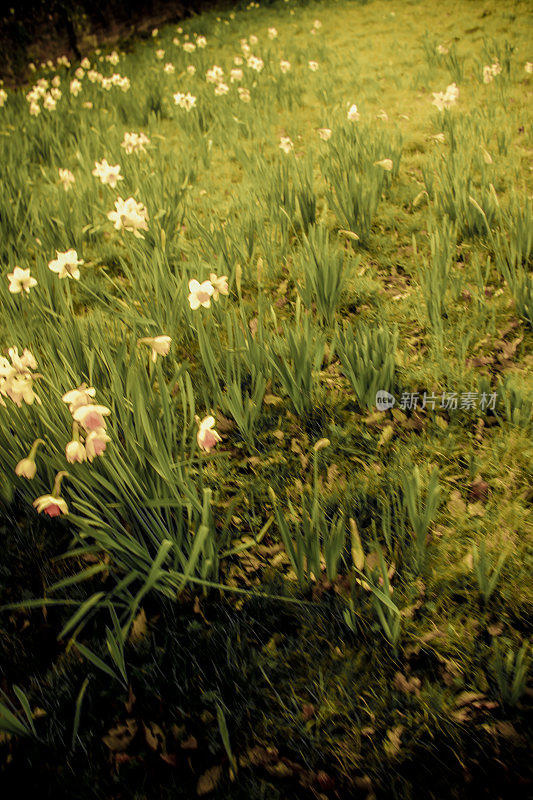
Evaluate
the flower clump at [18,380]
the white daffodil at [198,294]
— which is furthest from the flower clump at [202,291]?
the flower clump at [18,380]

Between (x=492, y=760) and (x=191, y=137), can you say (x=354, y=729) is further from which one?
(x=191, y=137)

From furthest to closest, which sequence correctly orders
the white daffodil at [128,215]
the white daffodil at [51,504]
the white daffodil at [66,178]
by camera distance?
1. the white daffodil at [66,178]
2. the white daffodil at [128,215]
3. the white daffodil at [51,504]

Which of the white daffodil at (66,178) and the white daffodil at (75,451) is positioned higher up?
the white daffodil at (66,178)

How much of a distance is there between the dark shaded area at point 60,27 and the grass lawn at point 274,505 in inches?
295

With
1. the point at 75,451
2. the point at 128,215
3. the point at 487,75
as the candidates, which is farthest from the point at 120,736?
the point at 487,75

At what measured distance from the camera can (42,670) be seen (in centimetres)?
123

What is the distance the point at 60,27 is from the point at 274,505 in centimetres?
1087

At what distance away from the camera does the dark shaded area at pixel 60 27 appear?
25.6 feet

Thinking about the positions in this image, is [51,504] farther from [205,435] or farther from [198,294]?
[198,294]

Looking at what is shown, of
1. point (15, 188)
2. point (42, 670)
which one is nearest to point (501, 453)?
point (42, 670)

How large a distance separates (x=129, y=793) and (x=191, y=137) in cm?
475

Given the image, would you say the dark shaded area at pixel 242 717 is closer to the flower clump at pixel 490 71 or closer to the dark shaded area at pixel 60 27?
the flower clump at pixel 490 71

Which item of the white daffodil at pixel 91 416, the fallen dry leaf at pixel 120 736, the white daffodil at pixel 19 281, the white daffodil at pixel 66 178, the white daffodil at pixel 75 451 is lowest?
the fallen dry leaf at pixel 120 736

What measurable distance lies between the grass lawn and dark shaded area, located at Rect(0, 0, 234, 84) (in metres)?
7.50
